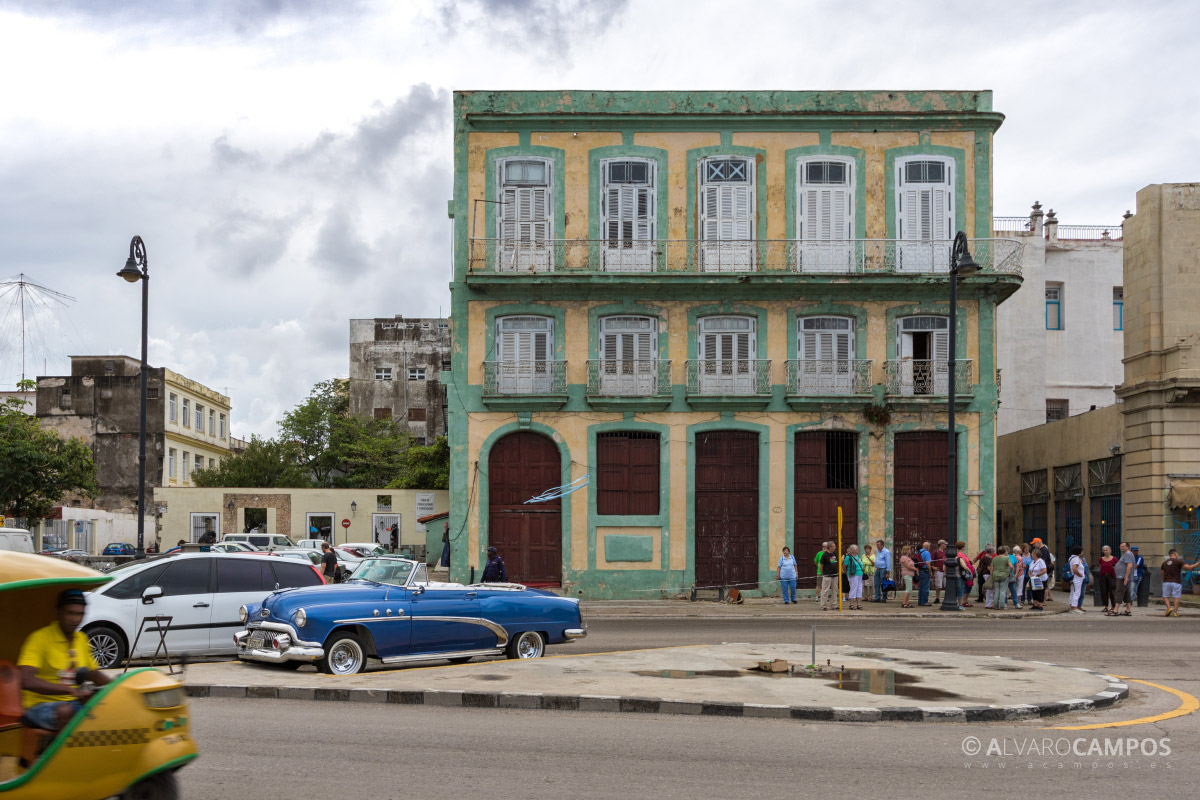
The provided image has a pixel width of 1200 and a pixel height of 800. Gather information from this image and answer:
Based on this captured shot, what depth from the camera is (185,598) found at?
1519cm

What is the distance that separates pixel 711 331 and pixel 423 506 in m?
22.1

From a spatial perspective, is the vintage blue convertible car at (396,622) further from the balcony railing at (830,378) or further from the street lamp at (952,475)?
the balcony railing at (830,378)

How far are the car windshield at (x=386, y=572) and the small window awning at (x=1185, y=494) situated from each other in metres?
23.7

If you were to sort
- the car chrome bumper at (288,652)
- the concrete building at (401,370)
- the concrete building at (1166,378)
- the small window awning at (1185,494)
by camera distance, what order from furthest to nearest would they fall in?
A: the concrete building at (401,370), the concrete building at (1166,378), the small window awning at (1185,494), the car chrome bumper at (288,652)

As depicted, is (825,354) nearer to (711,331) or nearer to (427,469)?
(711,331)

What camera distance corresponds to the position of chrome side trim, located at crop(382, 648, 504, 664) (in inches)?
559

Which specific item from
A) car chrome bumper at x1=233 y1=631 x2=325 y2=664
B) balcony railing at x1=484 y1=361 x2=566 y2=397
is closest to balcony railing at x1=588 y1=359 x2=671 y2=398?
balcony railing at x1=484 y1=361 x2=566 y2=397

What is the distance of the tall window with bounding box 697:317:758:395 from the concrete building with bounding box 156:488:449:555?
2037cm

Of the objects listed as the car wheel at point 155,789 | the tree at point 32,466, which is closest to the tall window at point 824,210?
the car wheel at point 155,789

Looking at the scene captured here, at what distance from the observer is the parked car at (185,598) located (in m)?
14.5

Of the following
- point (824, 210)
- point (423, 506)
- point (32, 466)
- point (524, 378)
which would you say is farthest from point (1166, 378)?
point (32, 466)

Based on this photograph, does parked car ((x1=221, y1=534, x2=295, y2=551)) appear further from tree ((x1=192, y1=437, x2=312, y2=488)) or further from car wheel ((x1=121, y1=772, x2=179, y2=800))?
car wheel ((x1=121, y1=772, x2=179, y2=800))

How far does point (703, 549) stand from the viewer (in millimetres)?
31703

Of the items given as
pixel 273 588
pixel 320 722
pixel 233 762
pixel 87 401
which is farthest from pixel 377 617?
pixel 87 401
